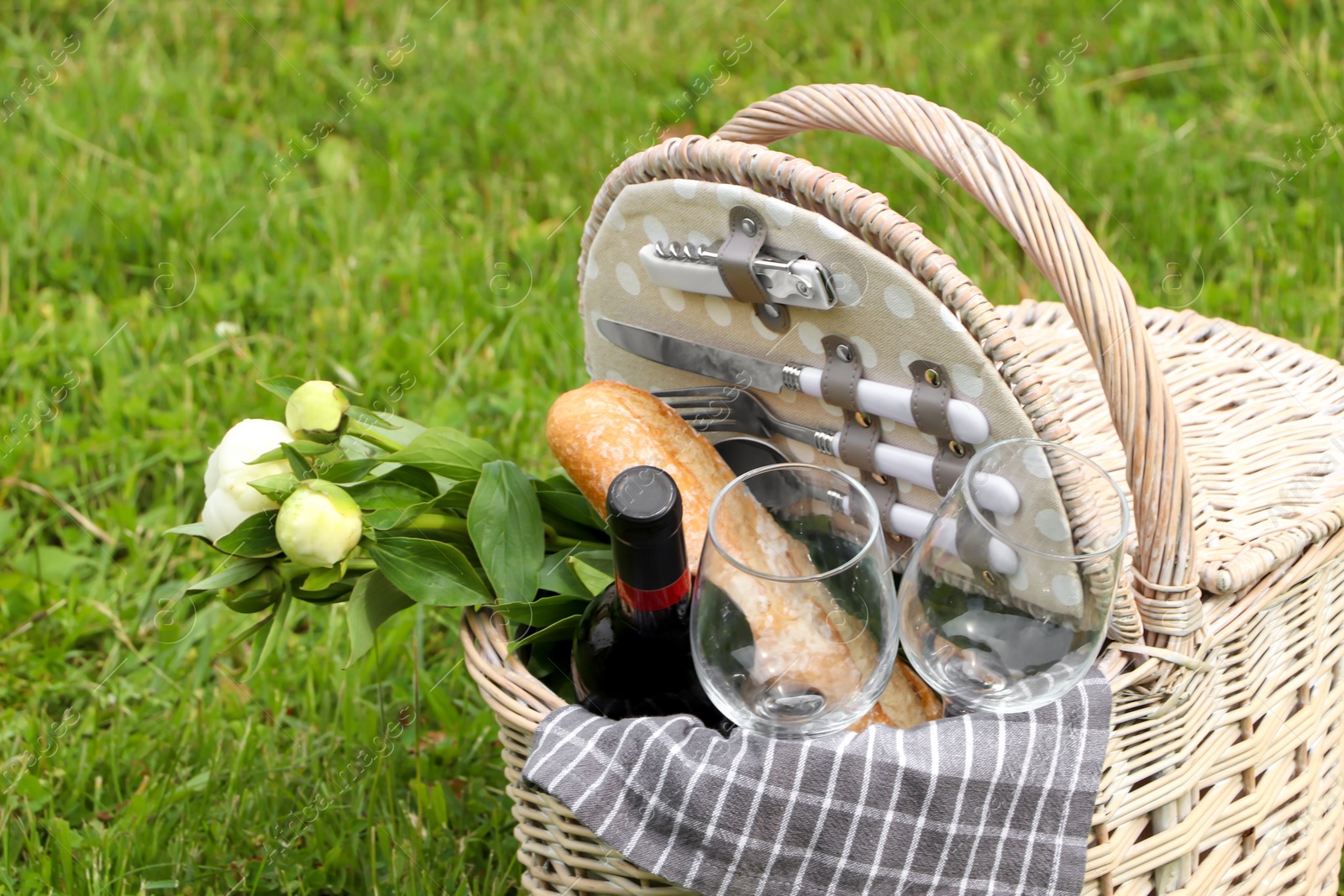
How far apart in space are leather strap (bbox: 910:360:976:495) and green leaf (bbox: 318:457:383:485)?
51 centimetres

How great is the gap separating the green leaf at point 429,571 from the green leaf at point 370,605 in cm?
3

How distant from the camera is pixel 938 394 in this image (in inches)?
39.8

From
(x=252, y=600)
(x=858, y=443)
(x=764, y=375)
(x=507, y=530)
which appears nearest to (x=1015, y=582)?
(x=858, y=443)

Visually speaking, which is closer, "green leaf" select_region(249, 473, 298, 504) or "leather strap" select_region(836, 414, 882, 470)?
"green leaf" select_region(249, 473, 298, 504)

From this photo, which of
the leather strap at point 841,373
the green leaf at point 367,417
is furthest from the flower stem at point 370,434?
the leather strap at point 841,373

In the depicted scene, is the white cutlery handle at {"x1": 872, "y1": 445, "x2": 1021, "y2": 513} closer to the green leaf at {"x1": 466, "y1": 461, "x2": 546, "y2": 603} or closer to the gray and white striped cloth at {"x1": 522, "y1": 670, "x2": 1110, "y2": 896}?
the gray and white striped cloth at {"x1": 522, "y1": 670, "x2": 1110, "y2": 896}

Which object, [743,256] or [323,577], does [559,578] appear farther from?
[743,256]

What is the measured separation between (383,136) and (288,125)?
23 cm

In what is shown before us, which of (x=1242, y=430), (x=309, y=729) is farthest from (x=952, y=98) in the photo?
(x=309, y=729)

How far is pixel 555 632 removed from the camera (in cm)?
112

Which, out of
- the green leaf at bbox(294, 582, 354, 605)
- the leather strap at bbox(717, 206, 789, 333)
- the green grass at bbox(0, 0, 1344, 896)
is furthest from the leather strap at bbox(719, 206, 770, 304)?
the green grass at bbox(0, 0, 1344, 896)

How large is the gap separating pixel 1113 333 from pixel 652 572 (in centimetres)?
41

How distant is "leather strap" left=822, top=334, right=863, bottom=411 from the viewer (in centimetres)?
109

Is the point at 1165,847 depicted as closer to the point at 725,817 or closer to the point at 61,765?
the point at 725,817
